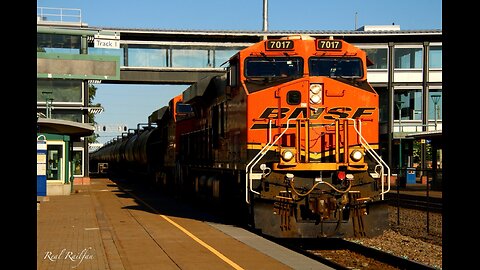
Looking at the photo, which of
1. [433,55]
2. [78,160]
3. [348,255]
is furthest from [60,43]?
[348,255]

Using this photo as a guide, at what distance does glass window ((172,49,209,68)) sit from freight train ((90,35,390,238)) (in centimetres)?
2617

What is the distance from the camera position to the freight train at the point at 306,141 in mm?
13508

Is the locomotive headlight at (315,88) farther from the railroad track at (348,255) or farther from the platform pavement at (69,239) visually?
the platform pavement at (69,239)

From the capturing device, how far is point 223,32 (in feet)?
143

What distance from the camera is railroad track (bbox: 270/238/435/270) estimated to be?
1086cm

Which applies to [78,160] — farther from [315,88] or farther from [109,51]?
[315,88]

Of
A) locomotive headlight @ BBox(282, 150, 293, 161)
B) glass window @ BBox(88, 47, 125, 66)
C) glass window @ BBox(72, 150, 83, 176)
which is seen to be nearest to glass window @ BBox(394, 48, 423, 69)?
glass window @ BBox(88, 47, 125, 66)

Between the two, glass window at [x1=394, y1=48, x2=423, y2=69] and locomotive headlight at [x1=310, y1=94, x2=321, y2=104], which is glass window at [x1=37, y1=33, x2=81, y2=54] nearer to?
glass window at [x1=394, y1=48, x2=423, y2=69]

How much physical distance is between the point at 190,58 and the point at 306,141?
2894 centimetres

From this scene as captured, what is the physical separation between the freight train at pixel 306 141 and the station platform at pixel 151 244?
1.03 m
